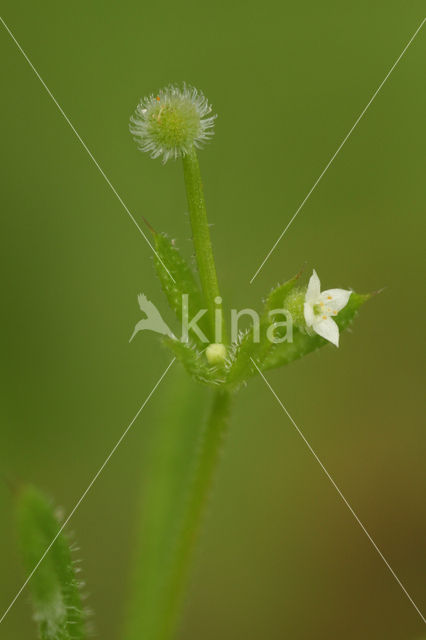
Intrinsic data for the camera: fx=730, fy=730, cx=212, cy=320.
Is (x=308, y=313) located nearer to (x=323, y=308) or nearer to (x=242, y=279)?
(x=323, y=308)

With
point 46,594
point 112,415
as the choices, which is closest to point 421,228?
point 112,415

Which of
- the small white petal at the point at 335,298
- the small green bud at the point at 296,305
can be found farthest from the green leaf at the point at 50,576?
the small white petal at the point at 335,298

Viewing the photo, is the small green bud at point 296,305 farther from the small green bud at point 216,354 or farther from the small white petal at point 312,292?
the small green bud at point 216,354

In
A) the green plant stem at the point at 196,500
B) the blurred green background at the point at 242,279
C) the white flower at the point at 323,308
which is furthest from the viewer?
the blurred green background at the point at 242,279

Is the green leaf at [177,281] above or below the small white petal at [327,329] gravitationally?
above

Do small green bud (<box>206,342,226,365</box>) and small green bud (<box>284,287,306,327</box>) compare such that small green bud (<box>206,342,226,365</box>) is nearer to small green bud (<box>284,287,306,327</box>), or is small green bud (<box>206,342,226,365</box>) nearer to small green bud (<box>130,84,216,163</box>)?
small green bud (<box>284,287,306,327</box>)

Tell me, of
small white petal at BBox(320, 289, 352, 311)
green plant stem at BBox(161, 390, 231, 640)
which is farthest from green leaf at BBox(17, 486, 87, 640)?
small white petal at BBox(320, 289, 352, 311)

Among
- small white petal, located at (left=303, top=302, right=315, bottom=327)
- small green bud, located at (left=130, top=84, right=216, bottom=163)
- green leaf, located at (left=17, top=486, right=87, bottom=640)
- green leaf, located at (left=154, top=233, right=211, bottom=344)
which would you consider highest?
small green bud, located at (left=130, top=84, right=216, bottom=163)

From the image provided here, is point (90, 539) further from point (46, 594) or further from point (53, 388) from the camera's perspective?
point (46, 594)
